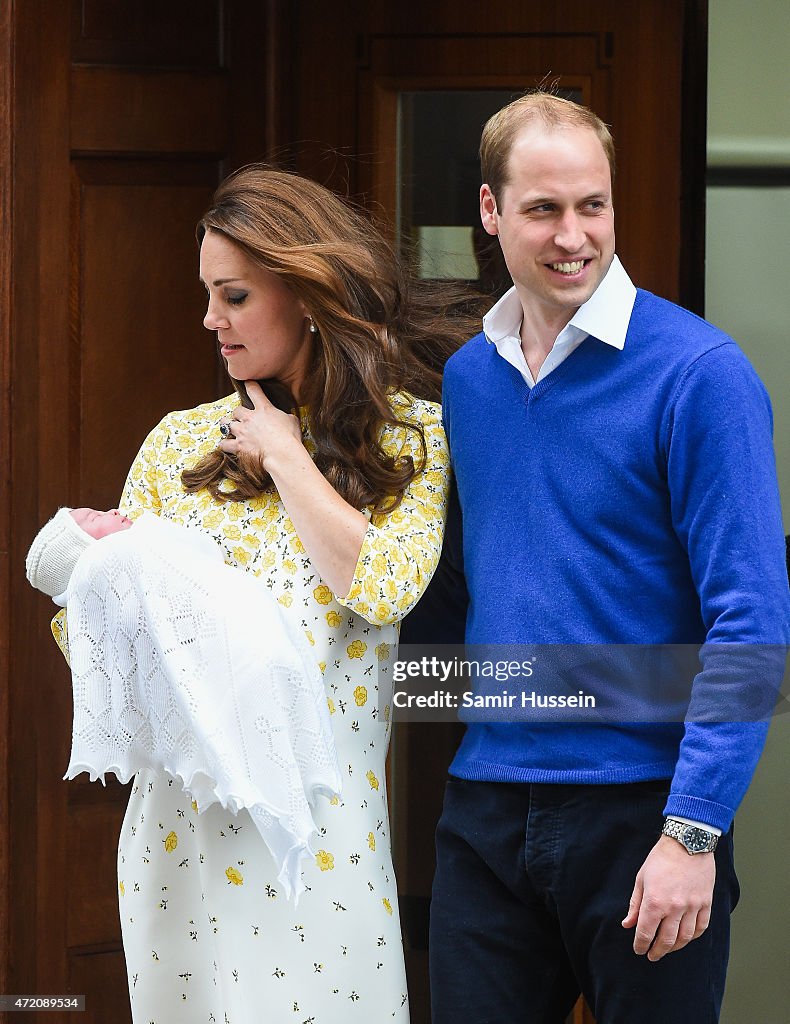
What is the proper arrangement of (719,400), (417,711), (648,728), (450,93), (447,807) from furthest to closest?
(450,93), (417,711), (447,807), (648,728), (719,400)

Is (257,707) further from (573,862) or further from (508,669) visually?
(573,862)

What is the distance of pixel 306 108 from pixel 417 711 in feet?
4.39

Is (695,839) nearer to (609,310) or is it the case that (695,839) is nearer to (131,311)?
(609,310)

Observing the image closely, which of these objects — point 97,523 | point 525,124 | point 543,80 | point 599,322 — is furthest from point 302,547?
point 543,80

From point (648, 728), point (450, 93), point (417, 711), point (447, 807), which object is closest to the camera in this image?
point (648, 728)

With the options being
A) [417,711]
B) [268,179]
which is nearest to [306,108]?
[268,179]

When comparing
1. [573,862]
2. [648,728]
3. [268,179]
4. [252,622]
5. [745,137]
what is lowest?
[573,862]

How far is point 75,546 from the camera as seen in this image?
196cm

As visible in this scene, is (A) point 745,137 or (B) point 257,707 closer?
(B) point 257,707

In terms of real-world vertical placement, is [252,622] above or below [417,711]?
above

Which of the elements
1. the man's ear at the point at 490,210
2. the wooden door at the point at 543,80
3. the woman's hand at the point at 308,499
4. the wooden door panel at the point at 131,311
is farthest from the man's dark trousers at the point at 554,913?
the wooden door panel at the point at 131,311

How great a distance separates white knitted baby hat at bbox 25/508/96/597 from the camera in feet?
6.45

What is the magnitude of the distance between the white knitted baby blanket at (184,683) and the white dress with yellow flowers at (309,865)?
5.8 inches

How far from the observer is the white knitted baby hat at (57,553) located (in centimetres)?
197
